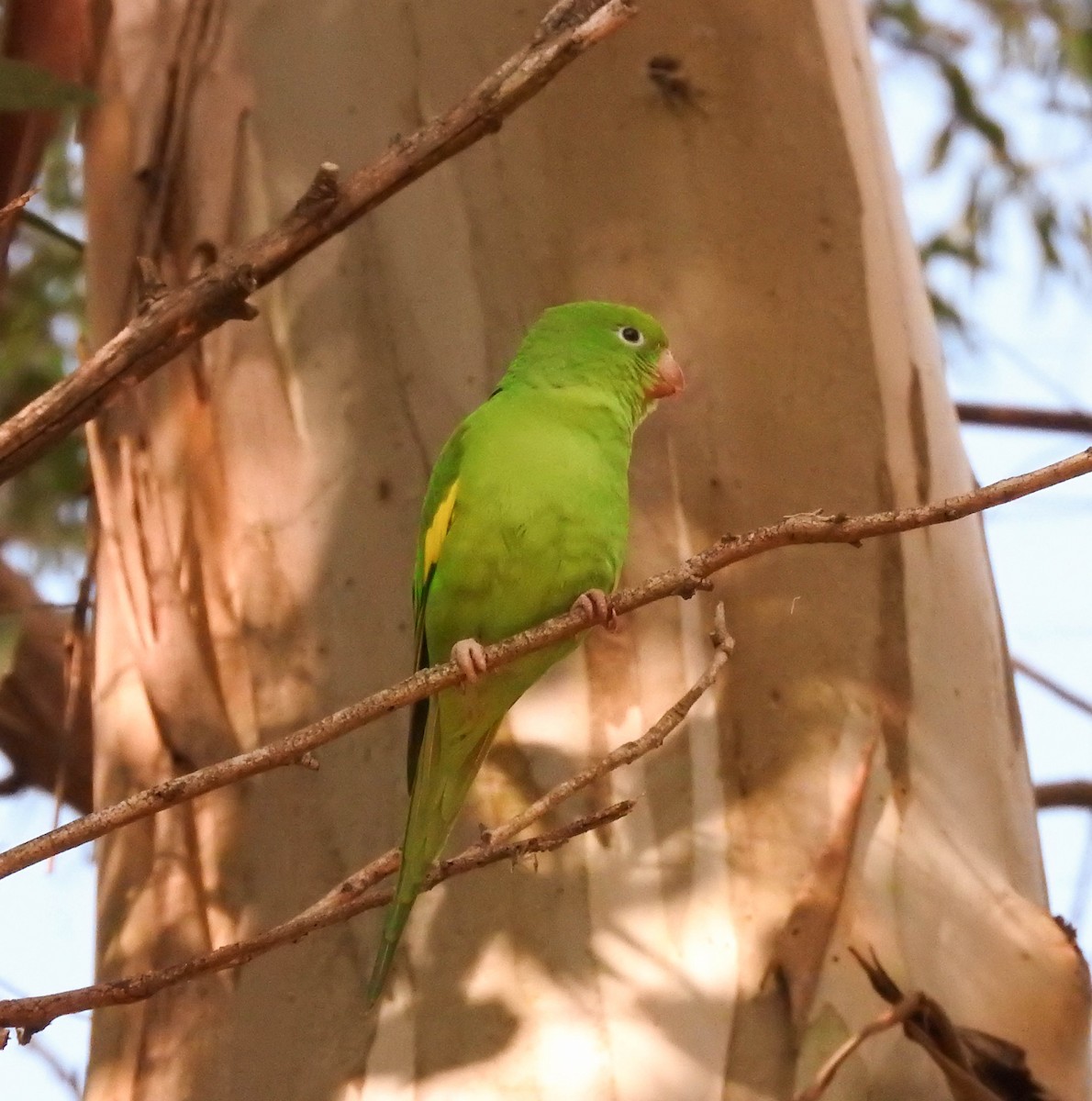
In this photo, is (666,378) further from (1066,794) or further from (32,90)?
(1066,794)

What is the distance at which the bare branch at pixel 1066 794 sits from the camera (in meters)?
3.11

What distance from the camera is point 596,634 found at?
2193 mm

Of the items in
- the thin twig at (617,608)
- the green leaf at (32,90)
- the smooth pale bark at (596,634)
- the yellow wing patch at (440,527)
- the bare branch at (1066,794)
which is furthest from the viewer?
the bare branch at (1066,794)

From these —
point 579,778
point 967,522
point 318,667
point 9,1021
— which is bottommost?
point 9,1021

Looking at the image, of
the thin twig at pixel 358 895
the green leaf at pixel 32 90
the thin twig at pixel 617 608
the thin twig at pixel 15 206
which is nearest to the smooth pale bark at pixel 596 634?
the green leaf at pixel 32 90

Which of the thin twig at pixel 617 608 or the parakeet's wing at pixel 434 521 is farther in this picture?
the parakeet's wing at pixel 434 521

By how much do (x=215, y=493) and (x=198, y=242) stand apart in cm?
48

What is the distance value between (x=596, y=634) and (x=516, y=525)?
21 centimetres

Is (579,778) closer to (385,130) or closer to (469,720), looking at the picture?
(469,720)

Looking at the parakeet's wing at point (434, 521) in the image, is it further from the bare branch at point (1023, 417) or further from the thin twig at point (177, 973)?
the bare branch at point (1023, 417)

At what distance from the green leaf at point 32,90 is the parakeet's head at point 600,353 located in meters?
0.88

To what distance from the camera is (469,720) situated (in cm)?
204

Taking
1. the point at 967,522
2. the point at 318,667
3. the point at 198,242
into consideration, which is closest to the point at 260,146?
the point at 198,242

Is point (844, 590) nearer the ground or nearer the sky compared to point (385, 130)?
nearer the ground
